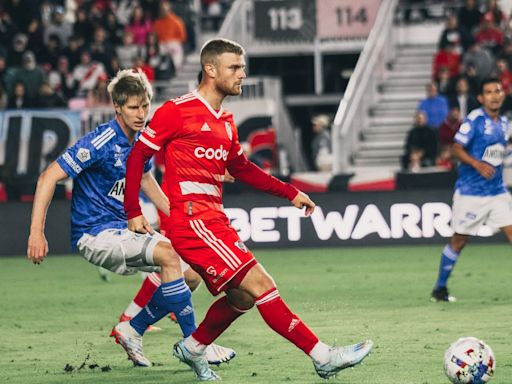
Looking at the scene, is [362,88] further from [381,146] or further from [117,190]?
[117,190]

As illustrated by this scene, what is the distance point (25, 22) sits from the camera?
24391mm

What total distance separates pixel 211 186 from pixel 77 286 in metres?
6.65

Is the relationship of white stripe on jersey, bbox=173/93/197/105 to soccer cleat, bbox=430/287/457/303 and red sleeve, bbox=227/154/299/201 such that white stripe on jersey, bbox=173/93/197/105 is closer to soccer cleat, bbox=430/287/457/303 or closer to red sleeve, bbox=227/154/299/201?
red sleeve, bbox=227/154/299/201

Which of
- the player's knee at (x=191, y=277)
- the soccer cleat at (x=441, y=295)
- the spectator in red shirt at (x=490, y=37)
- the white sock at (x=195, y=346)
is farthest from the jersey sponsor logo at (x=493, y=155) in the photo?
the spectator in red shirt at (x=490, y=37)

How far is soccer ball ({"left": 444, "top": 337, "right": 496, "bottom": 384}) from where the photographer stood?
6938 mm

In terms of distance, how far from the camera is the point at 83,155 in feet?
26.1

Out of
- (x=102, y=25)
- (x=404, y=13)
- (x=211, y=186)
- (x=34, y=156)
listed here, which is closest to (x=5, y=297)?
(x=211, y=186)

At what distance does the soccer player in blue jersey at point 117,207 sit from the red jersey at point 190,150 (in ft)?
2.08

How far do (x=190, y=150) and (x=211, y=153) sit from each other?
0.42 ft

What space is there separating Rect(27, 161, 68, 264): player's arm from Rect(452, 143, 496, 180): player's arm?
14.7 ft

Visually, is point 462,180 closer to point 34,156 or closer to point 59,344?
point 59,344

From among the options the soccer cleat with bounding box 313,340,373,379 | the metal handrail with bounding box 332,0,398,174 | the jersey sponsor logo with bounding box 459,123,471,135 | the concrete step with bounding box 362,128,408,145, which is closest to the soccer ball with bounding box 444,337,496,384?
the soccer cleat with bounding box 313,340,373,379

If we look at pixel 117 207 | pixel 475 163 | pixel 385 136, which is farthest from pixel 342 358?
pixel 385 136

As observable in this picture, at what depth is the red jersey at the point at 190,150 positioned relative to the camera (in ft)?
23.5
